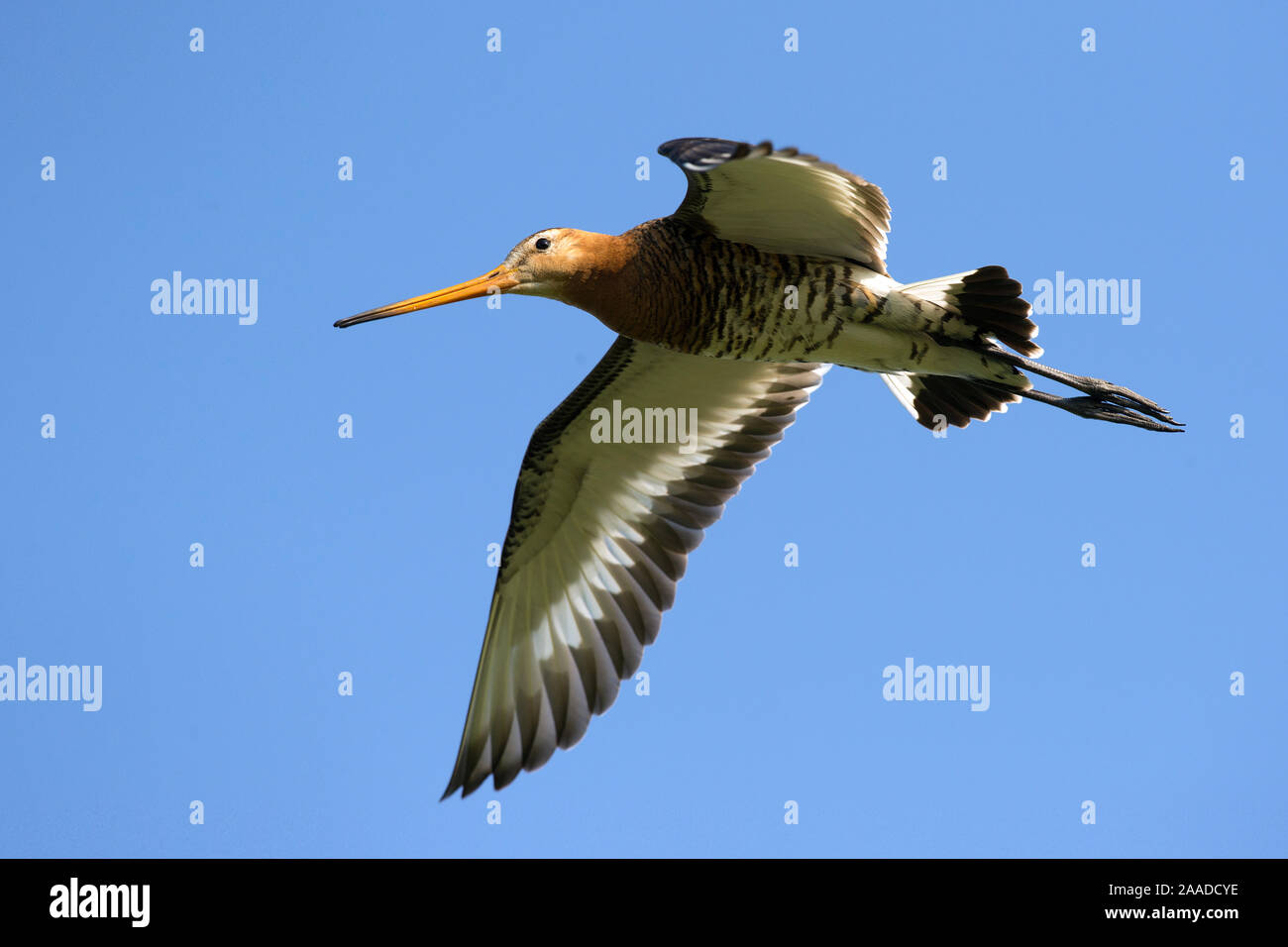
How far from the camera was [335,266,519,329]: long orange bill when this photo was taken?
762 centimetres

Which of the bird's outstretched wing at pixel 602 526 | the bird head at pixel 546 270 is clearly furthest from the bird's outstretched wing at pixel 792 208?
the bird's outstretched wing at pixel 602 526

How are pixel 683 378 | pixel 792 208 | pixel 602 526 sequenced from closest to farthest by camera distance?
1. pixel 792 208
2. pixel 683 378
3. pixel 602 526

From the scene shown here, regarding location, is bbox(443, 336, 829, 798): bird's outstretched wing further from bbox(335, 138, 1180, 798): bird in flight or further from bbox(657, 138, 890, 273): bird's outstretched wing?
bbox(657, 138, 890, 273): bird's outstretched wing

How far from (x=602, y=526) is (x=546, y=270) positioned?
2150 millimetres

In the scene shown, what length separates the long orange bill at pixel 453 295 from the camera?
7.62 metres

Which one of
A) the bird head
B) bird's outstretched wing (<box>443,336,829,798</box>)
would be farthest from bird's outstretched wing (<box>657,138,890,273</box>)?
bird's outstretched wing (<box>443,336,829,798</box>)

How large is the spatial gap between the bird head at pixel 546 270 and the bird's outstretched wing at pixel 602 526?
924 millimetres

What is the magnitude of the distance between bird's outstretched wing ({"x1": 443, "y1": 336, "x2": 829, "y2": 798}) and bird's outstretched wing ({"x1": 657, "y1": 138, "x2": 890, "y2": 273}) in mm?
1141

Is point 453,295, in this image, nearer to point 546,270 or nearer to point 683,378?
point 546,270

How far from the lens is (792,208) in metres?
7.38

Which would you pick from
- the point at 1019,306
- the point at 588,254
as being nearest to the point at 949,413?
the point at 1019,306

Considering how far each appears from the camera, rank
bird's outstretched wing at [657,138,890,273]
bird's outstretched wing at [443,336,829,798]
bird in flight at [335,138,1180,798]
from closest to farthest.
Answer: bird's outstretched wing at [657,138,890,273], bird in flight at [335,138,1180,798], bird's outstretched wing at [443,336,829,798]

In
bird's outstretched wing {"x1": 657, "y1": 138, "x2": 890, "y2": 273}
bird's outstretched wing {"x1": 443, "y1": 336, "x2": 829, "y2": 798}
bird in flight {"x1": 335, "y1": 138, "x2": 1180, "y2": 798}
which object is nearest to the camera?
bird's outstretched wing {"x1": 657, "y1": 138, "x2": 890, "y2": 273}

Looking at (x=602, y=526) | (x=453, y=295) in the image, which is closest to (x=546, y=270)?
(x=453, y=295)
